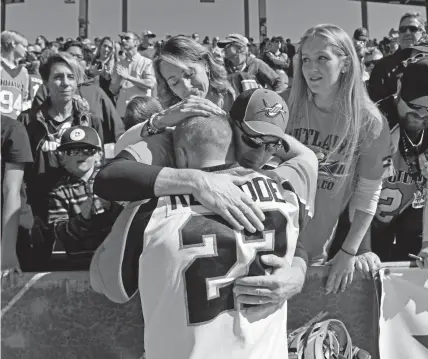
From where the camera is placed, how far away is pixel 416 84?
2471 mm

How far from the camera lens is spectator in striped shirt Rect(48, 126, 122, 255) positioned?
2.46 m

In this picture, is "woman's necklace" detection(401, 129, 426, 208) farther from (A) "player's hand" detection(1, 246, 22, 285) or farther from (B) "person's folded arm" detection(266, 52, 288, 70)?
(B) "person's folded arm" detection(266, 52, 288, 70)

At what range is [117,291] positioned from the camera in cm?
169

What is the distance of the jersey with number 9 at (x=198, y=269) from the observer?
1504mm

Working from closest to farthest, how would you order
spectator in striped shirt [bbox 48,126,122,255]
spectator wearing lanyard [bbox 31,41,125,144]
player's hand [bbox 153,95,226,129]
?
player's hand [bbox 153,95,226,129], spectator in striped shirt [bbox 48,126,122,255], spectator wearing lanyard [bbox 31,41,125,144]

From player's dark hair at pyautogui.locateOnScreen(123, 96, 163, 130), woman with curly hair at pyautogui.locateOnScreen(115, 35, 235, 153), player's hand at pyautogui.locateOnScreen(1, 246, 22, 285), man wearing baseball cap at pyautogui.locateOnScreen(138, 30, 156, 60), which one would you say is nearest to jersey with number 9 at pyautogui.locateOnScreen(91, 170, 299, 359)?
woman with curly hair at pyautogui.locateOnScreen(115, 35, 235, 153)

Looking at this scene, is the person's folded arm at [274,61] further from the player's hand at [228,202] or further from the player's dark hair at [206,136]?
the player's hand at [228,202]

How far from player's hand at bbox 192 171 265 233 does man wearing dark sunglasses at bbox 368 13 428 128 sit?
4.43 ft

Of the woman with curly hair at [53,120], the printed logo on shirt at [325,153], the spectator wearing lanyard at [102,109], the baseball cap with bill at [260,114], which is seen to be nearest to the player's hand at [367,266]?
the printed logo on shirt at [325,153]

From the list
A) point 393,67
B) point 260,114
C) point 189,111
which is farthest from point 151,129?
point 393,67

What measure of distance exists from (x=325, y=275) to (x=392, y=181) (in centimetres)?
78

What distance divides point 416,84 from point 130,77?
13.4 ft

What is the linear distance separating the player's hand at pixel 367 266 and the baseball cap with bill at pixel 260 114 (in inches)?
32.8

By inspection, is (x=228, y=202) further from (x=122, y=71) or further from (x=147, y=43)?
(x=147, y=43)
